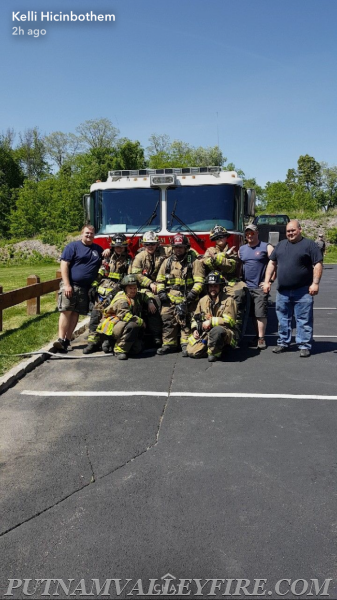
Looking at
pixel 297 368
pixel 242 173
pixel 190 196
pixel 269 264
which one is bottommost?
pixel 297 368

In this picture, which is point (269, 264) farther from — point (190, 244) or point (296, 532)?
point (296, 532)

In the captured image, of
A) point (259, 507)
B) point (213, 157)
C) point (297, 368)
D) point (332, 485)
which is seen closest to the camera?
point (259, 507)

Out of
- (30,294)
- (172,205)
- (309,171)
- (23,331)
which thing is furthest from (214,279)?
(309,171)

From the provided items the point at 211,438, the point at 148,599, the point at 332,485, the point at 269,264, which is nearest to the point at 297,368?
the point at 269,264

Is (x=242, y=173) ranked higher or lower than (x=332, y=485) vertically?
higher

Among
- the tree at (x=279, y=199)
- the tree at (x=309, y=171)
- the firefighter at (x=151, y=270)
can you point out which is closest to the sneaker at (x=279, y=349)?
the firefighter at (x=151, y=270)

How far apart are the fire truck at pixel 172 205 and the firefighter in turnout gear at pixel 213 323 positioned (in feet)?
3.92

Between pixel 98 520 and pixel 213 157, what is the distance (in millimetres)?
69044

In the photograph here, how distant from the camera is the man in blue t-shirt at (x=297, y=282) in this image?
681 centimetres

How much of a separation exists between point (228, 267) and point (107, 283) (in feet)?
6.05

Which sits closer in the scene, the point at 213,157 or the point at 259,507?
the point at 259,507

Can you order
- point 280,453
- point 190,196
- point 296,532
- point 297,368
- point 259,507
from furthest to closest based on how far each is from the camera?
point 190,196
point 297,368
point 280,453
point 259,507
point 296,532

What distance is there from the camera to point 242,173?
81.2 metres

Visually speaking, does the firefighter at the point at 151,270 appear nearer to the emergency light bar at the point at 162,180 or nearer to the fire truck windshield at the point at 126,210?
the fire truck windshield at the point at 126,210
